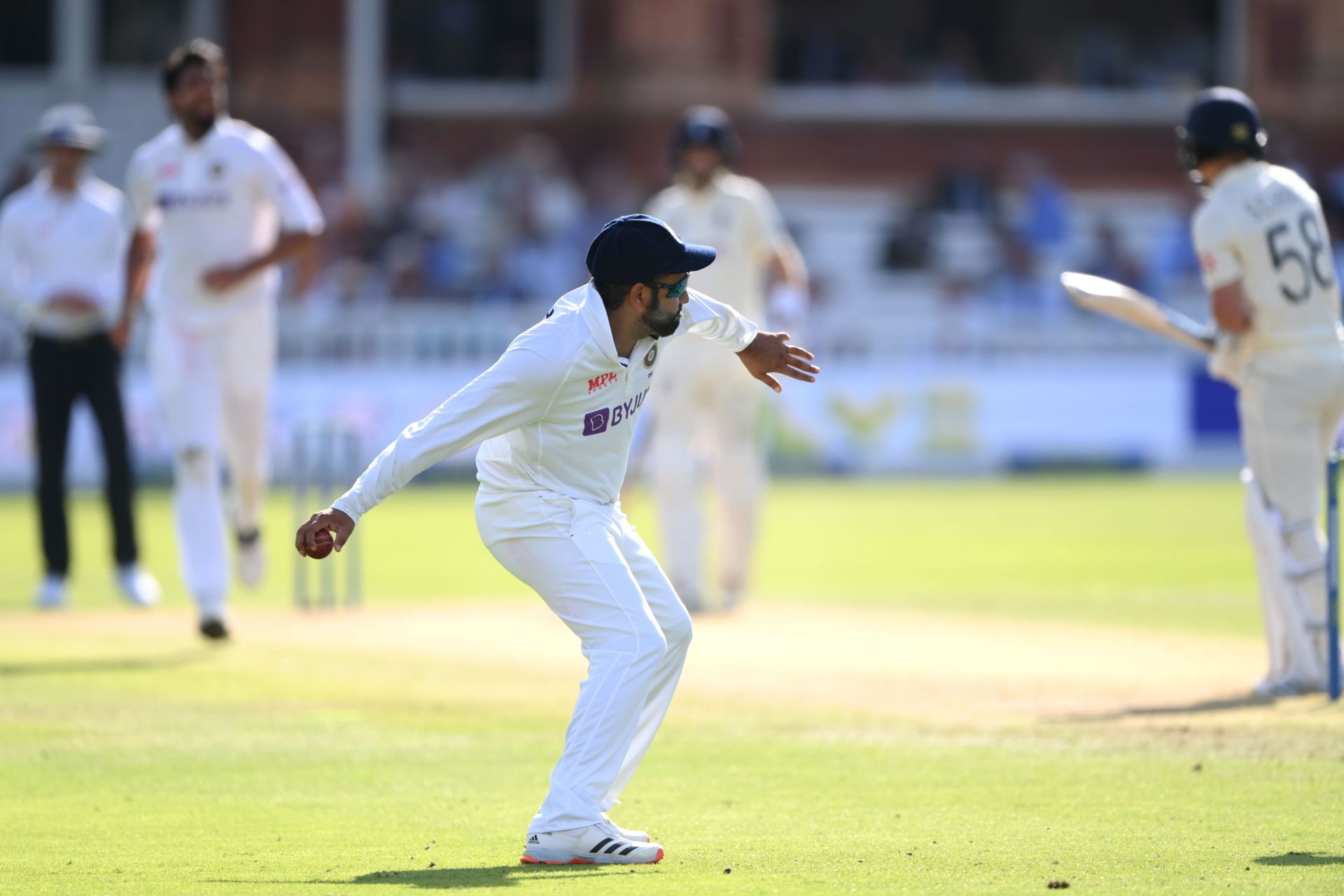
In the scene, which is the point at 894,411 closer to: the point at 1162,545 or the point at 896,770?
the point at 1162,545

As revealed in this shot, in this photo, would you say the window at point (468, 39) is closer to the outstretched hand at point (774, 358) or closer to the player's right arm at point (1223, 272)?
the player's right arm at point (1223, 272)

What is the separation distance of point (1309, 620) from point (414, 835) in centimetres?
400

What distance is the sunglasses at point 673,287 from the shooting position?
18.7ft

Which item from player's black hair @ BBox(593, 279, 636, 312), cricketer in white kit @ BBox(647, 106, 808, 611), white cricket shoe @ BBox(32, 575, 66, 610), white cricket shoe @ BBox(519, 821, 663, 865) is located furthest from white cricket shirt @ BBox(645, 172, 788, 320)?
white cricket shoe @ BBox(519, 821, 663, 865)

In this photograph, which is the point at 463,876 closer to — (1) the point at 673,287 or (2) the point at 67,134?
(1) the point at 673,287

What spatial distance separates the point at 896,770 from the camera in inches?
271

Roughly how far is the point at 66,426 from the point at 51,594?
3.15ft

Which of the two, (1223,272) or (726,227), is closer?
(1223,272)

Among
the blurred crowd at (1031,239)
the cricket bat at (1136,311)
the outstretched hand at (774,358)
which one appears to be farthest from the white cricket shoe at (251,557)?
the blurred crowd at (1031,239)

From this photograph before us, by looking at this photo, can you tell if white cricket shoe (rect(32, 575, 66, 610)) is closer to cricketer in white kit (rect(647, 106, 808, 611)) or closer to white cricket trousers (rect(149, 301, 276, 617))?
white cricket trousers (rect(149, 301, 276, 617))

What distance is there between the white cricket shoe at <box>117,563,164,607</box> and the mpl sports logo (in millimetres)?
6321

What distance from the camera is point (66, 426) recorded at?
11.7 meters

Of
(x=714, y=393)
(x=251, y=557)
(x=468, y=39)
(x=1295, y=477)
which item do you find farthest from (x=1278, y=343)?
(x=468, y=39)

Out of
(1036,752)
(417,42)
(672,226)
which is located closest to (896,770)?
(1036,752)
